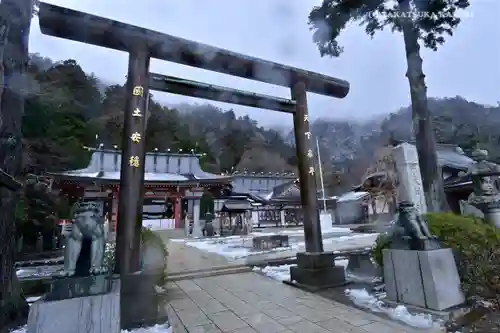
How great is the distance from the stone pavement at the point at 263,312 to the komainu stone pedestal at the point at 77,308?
111 cm

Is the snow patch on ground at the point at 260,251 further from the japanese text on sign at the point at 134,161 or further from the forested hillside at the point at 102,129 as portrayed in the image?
the japanese text on sign at the point at 134,161

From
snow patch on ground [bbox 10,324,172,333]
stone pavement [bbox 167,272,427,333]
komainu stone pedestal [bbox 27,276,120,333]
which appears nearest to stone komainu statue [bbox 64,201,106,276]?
komainu stone pedestal [bbox 27,276,120,333]

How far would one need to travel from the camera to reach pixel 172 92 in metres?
4.83

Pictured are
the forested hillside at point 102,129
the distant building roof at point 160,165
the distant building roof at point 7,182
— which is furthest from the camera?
the forested hillside at point 102,129

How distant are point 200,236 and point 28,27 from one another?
50.0 ft

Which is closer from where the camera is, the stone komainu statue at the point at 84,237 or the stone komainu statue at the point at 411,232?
the stone komainu statue at the point at 84,237

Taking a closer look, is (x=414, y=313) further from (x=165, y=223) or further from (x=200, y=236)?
(x=165, y=223)

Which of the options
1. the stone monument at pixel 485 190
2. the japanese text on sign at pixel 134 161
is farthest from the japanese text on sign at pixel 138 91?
the stone monument at pixel 485 190

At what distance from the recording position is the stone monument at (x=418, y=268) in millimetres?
3578

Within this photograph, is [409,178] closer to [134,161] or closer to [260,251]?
[260,251]

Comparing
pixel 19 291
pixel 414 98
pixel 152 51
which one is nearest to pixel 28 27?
pixel 152 51

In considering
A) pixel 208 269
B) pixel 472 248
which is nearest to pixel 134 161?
pixel 208 269

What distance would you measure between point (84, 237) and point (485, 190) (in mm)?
9123

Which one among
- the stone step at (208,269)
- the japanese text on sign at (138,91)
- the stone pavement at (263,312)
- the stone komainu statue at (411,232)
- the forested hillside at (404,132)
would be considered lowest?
the stone pavement at (263,312)
